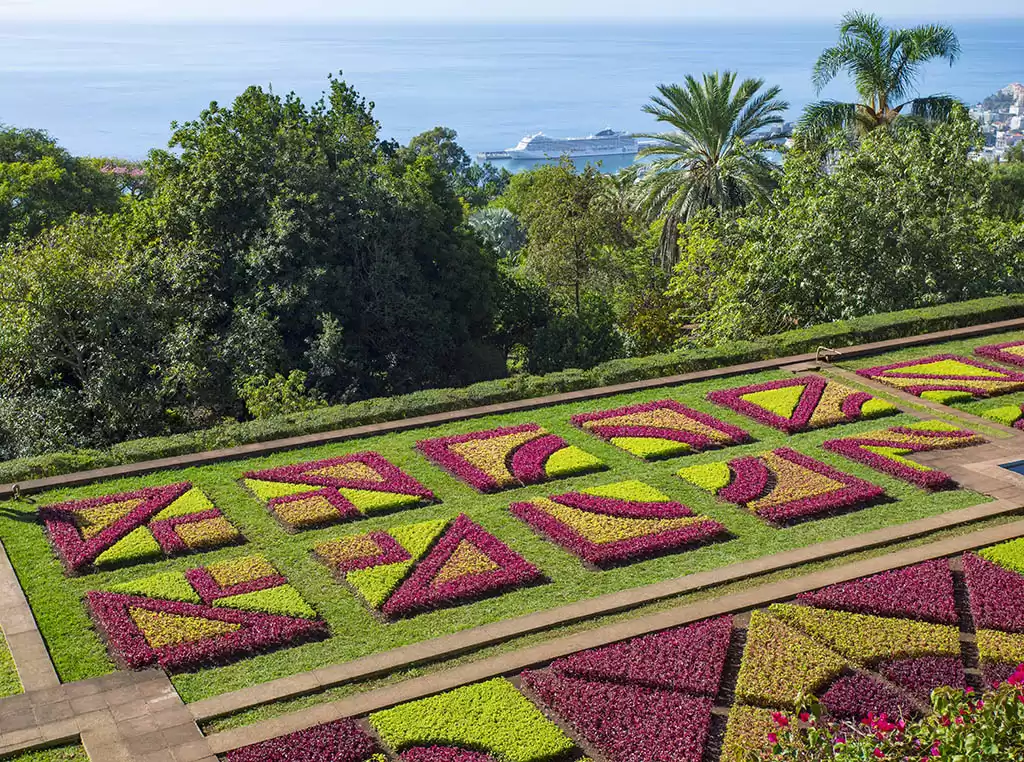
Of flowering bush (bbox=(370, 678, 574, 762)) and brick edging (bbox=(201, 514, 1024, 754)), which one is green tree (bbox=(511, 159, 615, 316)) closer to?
brick edging (bbox=(201, 514, 1024, 754))

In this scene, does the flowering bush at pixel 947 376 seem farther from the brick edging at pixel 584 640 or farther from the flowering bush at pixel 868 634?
the flowering bush at pixel 868 634

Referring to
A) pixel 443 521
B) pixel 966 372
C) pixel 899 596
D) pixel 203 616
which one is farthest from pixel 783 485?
pixel 203 616

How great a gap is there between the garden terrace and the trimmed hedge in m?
0.61

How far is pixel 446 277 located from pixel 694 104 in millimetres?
13047

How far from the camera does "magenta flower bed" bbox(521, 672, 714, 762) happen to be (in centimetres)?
1080

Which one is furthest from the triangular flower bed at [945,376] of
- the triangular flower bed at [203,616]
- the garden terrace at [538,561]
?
the triangular flower bed at [203,616]

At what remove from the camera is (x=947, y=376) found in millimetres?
23062

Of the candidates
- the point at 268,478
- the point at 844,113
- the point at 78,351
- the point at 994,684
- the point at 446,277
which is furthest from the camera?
the point at 844,113

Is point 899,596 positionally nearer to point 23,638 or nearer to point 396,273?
point 23,638

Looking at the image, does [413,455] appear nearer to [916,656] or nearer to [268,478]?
[268,478]

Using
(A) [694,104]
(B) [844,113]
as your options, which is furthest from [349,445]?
(B) [844,113]

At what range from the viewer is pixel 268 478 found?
59.5ft

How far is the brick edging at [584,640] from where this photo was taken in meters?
11.4

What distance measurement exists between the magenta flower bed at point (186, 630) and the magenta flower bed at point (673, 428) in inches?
319
